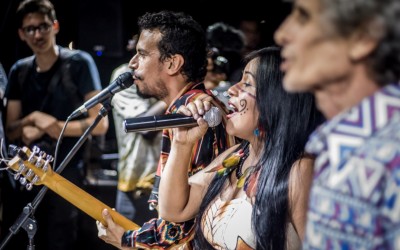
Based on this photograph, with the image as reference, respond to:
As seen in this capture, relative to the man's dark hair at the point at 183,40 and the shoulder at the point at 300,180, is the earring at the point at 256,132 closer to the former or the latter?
the shoulder at the point at 300,180

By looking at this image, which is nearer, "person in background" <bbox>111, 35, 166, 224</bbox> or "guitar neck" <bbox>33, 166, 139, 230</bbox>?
"guitar neck" <bbox>33, 166, 139, 230</bbox>

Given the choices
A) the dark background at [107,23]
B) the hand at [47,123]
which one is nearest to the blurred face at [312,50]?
the hand at [47,123]

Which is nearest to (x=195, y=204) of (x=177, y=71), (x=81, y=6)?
(x=177, y=71)

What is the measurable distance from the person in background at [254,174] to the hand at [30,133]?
1688 millimetres

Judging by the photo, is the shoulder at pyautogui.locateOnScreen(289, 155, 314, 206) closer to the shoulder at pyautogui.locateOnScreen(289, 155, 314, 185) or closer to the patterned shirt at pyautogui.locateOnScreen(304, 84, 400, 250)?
the shoulder at pyautogui.locateOnScreen(289, 155, 314, 185)

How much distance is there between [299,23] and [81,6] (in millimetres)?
4996

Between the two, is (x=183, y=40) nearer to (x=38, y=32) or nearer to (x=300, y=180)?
(x=300, y=180)

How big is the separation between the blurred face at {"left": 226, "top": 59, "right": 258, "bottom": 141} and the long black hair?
0.07 feet

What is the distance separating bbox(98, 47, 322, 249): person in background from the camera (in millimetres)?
2213

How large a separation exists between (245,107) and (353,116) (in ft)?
3.59

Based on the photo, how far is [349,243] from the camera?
4.17ft

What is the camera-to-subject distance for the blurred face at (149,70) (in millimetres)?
3096

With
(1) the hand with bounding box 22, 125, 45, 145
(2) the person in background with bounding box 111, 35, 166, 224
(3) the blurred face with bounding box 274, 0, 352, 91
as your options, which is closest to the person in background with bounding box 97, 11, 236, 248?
(1) the hand with bounding box 22, 125, 45, 145

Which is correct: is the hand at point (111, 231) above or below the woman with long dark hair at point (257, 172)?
below
